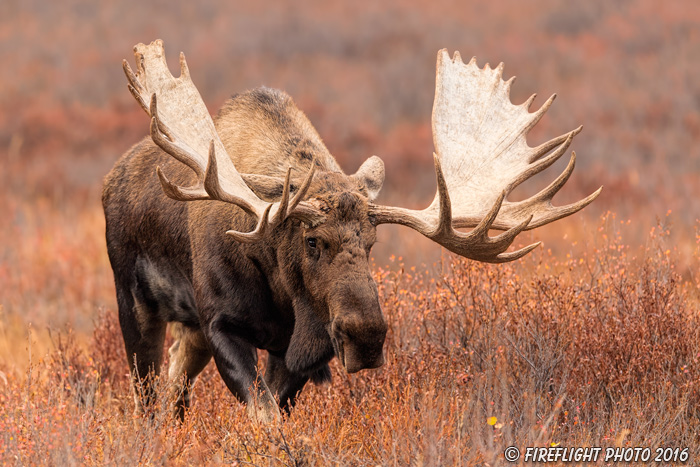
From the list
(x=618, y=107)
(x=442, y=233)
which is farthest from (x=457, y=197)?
(x=618, y=107)

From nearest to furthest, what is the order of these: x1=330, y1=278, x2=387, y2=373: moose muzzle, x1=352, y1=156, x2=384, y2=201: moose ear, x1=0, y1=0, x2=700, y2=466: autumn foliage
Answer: x1=330, y1=278, x2=387, y2=373: moose muzzle → x1=0, y1=0, x2=700, y2=466: autumn foliage → x1=352, y1=156, x2=384, y2=201: moose ear

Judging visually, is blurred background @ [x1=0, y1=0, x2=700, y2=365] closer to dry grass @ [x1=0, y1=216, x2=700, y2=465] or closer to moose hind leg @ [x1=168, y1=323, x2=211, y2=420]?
moose hind leg @ [x1=168, y1=323, x2=211, y2=420]

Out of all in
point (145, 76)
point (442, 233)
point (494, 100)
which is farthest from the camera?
point (494, 100)

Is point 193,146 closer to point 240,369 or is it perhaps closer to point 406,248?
point 240,369

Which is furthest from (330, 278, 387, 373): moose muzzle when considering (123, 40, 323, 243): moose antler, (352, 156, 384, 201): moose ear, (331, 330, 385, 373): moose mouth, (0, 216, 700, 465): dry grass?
(352, 156, 384, 201): moose ear

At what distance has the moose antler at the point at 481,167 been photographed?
14.9 ft

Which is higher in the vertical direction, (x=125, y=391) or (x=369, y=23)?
(x=369, y=23)

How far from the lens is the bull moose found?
4.35 metres

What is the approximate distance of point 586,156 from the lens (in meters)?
15.9

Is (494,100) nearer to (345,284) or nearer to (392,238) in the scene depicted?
(345,284)

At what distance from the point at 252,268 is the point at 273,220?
0.62m

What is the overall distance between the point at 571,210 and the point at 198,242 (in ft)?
5.95

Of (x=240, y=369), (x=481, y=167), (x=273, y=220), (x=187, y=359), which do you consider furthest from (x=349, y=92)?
(x=273, y=220)

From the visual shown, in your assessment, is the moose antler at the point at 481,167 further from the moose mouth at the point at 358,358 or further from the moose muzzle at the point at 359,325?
the moose mouth at the point at 358,358
